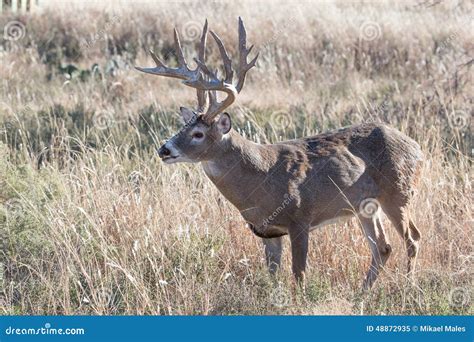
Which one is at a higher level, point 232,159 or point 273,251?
point 232,159

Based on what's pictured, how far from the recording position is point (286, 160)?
27.4ft

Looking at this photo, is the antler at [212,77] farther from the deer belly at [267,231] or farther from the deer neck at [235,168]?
the deer belly at [267,231]

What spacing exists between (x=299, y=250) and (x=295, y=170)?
655mm

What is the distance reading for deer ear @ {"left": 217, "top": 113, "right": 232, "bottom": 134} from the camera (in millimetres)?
8031

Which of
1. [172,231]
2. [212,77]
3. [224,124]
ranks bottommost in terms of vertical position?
[172,231]

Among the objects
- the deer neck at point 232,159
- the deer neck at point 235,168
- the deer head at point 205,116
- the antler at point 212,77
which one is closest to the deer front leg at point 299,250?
the deer neck at point 235,168

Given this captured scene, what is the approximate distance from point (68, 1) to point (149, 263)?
1578 centimetres

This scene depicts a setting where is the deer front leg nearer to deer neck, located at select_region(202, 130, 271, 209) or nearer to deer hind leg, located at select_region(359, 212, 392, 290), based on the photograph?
deer neck, located at select_region(202, 130, 271, 209)

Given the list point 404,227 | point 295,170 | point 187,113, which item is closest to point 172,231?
point 187,113

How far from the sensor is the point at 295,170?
828 centimetres

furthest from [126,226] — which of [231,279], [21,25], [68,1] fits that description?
[68,1]

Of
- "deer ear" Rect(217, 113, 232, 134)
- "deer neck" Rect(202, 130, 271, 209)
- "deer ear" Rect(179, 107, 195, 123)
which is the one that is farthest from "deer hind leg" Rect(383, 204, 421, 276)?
"deer ear" Rect(179, 107, 195, 123)

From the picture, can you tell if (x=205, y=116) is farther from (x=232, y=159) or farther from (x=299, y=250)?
(x=299, y=250)

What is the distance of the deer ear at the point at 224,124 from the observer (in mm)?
8031
